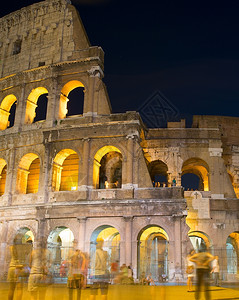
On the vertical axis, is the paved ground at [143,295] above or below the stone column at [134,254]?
below

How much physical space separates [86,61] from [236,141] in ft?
36.2

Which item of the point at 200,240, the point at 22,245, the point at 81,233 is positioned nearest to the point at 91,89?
the point at 81,233

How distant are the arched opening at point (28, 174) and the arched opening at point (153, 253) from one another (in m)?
7.30

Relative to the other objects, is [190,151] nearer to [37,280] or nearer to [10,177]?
[10,177]

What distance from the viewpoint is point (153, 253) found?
26.0 metres

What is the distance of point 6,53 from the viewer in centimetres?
2500

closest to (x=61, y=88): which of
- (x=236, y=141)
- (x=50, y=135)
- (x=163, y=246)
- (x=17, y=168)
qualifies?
(x=50, y=135)

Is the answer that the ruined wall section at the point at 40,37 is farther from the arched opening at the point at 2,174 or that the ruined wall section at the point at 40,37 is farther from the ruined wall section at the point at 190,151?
the ruined wall section at the point at 190,151

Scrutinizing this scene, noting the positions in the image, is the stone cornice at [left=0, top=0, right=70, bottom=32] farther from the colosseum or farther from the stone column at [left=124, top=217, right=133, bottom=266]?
the stone column at [left=124, top=217, right=133, bottom=266]

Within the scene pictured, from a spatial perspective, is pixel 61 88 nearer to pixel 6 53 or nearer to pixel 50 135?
pixel 50 135

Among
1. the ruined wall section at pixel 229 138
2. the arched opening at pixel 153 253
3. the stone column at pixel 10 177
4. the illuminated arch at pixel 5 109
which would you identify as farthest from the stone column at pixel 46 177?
the ruined wall section at pixel 229 138

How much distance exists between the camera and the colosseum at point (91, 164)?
18.6 meters

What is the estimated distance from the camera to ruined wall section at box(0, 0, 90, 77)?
22.9 m

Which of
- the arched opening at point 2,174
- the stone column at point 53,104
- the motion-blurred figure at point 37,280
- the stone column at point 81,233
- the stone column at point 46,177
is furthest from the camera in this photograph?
the arched opening at point 2,174
